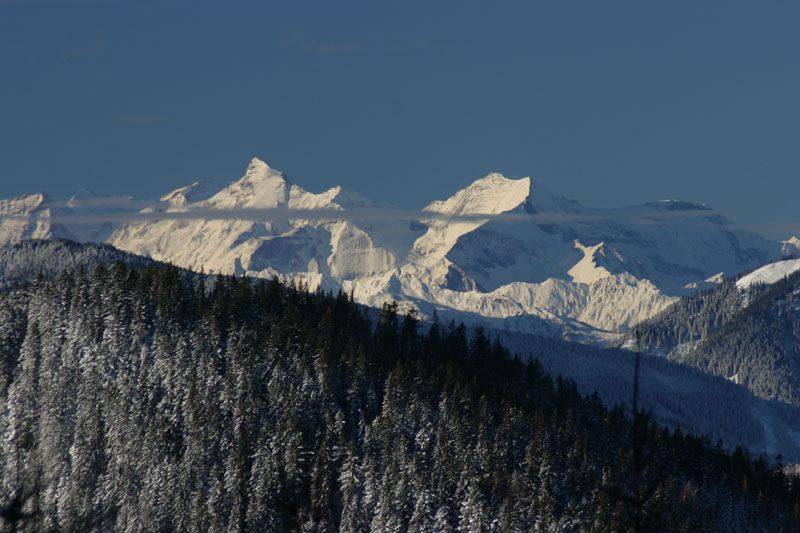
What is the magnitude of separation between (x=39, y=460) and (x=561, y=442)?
80.2 m

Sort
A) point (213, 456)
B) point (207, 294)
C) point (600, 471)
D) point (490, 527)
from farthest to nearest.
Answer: point (207, 294) → point (213, 456) → point (600, 471) → point (490, 527)

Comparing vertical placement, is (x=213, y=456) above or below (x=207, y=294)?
below

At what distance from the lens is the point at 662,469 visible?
5886 inches

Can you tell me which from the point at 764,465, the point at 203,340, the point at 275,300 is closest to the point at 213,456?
the point at 203,340

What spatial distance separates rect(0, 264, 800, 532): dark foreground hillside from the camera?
137000 mm

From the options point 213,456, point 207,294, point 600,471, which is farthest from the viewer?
point 207,294

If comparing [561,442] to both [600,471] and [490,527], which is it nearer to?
[600,471]

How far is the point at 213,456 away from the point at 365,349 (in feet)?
96.2

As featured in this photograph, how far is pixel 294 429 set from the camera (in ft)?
493

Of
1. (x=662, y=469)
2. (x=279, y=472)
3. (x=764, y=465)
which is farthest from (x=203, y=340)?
(x=764, y=465)

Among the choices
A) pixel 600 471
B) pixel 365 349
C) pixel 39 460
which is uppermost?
pixel 365 349

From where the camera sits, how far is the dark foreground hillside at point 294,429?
13700cm

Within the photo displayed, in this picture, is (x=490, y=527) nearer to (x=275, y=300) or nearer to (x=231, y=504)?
(x=231, y=504)

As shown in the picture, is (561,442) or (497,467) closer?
(497,467)
